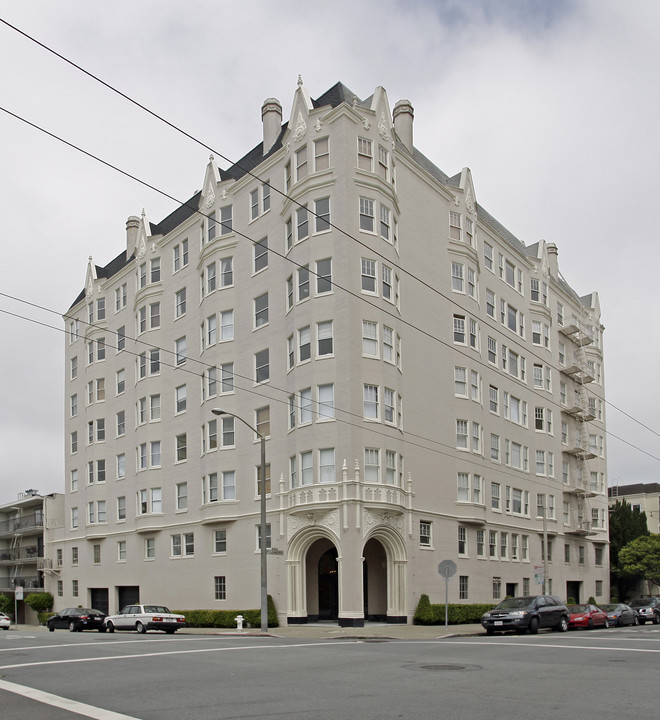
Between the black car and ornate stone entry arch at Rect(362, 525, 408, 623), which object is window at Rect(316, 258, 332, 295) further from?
the black car

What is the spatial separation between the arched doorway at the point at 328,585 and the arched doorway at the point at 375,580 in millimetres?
1511

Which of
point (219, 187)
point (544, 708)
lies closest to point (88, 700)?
point (544, 708)

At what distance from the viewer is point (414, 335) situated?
41781 millimetres

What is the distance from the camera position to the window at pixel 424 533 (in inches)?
1560

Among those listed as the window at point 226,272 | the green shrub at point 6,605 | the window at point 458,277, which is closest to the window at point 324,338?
the window at point 226,272

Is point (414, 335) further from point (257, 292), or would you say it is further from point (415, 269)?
point (257, 292)

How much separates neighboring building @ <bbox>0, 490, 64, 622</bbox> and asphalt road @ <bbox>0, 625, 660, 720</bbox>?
1896 inches

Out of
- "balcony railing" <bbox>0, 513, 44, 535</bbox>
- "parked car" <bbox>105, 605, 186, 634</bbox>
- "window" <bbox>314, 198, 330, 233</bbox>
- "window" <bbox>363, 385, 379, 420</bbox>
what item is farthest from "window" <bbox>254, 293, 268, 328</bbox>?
"balcony railing" <bbox>0, 513, 44, 535</bbox>

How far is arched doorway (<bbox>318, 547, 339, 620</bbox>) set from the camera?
1561 inches

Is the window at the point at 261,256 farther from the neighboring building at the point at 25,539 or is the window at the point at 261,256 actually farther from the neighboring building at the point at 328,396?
the neighboring building at the point at 25,539

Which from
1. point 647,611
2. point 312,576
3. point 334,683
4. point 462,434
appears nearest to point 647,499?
point 647,611

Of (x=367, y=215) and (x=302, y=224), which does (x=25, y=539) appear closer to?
(x=302, y=224)

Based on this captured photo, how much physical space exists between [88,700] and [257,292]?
31597 mm

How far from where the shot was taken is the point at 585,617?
34.4m
